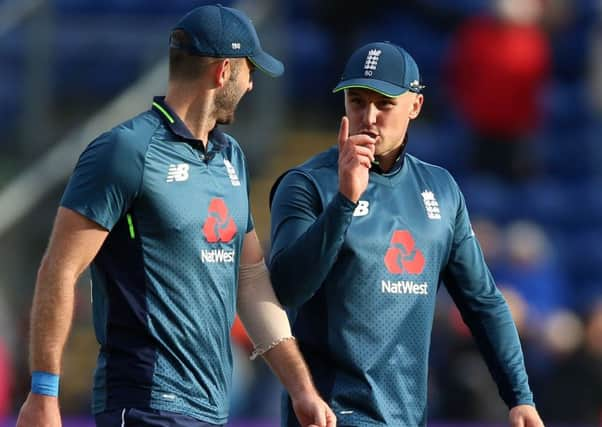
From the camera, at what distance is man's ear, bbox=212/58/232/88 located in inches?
211

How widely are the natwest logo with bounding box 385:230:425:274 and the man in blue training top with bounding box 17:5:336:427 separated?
21.4 inches

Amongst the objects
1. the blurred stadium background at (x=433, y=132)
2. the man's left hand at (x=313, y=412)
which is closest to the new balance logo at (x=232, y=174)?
the man's left hand at (x=313, y=412)

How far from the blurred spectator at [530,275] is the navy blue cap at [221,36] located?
19.6ft

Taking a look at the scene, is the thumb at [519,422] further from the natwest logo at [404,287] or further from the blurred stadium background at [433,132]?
the blurred stadium background at [433,132]

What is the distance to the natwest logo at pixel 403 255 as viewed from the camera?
5.70 meters

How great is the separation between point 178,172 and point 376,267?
2.88ft

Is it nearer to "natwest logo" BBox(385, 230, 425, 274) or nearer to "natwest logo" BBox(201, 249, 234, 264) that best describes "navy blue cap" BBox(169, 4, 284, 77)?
"natwest logo" BBox(201, 249, 234, 264)

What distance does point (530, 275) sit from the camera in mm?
11352

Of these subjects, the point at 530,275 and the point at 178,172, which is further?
the point at 530,275

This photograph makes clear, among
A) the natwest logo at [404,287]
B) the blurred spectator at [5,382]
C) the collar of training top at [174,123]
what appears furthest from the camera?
the blurred spectator at [5,382]

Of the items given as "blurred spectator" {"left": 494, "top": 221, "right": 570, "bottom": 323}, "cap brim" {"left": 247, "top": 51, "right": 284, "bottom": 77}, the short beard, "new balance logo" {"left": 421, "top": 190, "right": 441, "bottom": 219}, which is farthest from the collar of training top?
"blurred spectator" {"left": 494, "top": 221, "right": 570, "bottom": 323}

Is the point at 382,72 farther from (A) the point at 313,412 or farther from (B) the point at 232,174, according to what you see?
(A) the point at 313,412

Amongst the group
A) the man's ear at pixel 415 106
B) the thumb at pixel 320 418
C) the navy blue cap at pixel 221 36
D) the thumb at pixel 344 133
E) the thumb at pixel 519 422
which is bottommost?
the thumb at pixel 519 422

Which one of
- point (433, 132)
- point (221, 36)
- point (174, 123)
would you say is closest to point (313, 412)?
point (174, 123)
